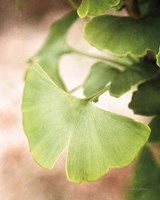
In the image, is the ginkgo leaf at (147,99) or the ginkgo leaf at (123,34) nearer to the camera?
the ginkgo leaf at (123,34)

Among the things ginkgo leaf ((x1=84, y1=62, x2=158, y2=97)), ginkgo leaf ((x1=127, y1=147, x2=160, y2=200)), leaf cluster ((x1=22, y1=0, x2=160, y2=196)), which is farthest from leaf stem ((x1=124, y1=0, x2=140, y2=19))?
ginkgo leaf ((x1=127, y1=147, x2=160, y2=200))

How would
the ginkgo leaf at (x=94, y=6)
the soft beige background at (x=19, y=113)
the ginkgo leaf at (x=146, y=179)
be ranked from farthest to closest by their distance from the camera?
the soft beige background at (x=19, y=113) → the ginkgo leaf at (x=146, y=179) → the ginkgo leaf at (x=94, y=6)

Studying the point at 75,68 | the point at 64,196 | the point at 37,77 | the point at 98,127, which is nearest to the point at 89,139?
the point at 98,127

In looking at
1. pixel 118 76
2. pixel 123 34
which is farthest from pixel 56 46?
pixel 123 34

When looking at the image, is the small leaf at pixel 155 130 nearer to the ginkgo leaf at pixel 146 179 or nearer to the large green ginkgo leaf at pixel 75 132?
the ginkgo leaf at pixel 146 179

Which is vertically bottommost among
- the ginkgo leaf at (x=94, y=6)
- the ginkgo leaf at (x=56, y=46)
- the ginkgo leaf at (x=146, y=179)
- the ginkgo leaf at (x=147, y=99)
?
the ginkgo leaf at (x=146, y=179)

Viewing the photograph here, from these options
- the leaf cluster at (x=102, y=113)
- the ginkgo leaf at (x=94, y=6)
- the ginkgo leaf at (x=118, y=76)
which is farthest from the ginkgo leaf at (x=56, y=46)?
the ginkgo leaf at (x=94, y=6)
